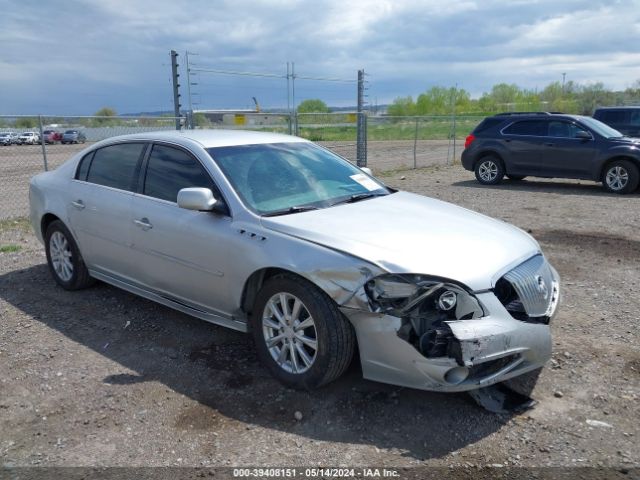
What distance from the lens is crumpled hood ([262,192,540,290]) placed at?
10.7 feet

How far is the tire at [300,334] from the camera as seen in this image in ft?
11.1

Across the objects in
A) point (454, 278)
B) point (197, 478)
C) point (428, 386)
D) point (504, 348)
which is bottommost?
point (197, 478)

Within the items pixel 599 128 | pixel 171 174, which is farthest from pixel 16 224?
pixel 599 128

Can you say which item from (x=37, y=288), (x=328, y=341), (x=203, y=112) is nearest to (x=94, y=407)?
(x=328, y=341)

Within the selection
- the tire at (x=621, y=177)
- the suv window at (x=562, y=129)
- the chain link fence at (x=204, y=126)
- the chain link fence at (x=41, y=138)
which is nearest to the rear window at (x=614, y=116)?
the chain link fence at (x=204, y=126)

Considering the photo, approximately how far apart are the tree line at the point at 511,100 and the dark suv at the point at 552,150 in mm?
32366

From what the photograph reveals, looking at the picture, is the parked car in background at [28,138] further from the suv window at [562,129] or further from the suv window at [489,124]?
the suv window at [562,129]

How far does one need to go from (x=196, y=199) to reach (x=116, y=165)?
157 centimetres

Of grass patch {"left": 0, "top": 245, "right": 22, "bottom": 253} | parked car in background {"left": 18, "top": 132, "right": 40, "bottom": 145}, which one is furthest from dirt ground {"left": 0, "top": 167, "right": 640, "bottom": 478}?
parked car in background {"left": 18, "top": 132, "right": 40, "bottom": 145}

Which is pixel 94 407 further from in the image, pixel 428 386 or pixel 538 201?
pixel 538 201

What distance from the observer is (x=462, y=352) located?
305cm

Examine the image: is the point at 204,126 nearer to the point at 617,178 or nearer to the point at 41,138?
the point at 41,138

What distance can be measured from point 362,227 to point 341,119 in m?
12.6

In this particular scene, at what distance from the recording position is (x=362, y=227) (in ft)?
12.1
